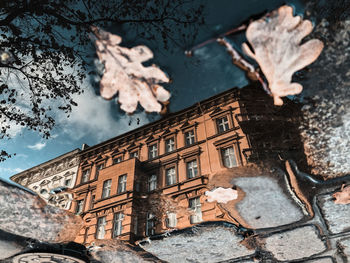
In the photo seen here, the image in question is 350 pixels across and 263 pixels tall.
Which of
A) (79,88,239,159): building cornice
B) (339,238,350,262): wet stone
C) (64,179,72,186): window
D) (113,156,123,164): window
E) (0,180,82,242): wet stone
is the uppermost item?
(79,88,239,159): building cornice

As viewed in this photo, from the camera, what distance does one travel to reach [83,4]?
7.36ft

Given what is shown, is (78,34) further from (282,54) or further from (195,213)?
(195,213)

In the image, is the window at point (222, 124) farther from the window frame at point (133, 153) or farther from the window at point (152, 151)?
the window frame at point (133, 153)

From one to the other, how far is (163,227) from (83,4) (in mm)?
3262

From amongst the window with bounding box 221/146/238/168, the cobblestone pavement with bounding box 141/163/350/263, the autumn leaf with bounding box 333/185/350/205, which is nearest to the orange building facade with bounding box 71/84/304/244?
the window with bounding box 221/146/238/168

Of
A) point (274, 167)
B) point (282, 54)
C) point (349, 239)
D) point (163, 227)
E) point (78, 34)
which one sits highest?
point (78, 34)

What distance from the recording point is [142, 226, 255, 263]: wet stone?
3818 mm

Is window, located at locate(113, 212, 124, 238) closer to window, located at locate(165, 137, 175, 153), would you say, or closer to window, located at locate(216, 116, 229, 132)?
window, located at locate(165, 137, 175, 153)

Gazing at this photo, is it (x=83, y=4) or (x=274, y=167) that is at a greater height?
(x=83, y=4)

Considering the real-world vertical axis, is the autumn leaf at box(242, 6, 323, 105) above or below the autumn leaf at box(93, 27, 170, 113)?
below

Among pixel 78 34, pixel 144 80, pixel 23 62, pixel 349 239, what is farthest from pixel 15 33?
pixel 349 239

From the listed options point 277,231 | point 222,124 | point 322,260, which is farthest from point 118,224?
point 322,260

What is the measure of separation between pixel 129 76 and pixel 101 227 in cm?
245

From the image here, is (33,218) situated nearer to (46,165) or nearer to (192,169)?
(46,165)
